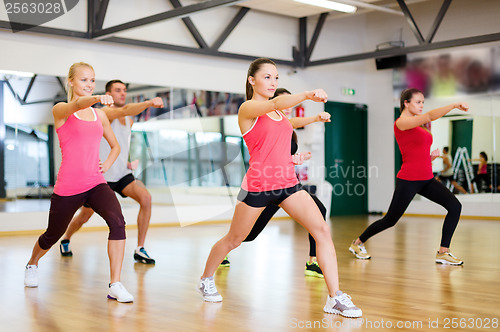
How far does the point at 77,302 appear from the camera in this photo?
3.64m

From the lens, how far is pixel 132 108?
4.30 m

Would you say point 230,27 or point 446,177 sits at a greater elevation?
point 230,27

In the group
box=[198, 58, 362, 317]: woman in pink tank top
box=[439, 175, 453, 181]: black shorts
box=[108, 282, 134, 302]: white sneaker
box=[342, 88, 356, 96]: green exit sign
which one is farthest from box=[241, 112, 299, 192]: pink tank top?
box=[342, 88, 356, 96]: green exit sign

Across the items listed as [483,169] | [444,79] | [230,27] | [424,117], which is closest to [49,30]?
[230,27]

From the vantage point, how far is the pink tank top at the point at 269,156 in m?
3.29

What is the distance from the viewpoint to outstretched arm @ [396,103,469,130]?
14.7ft

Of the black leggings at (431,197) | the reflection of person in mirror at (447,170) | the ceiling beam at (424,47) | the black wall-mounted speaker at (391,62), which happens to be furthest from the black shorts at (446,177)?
the black leggings at (431,197)

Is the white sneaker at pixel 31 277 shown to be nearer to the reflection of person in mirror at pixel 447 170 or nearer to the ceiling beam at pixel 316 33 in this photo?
the ceiling beam at pixel 316 33

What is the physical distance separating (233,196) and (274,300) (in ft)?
24.2

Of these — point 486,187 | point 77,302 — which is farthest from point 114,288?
point 486,187

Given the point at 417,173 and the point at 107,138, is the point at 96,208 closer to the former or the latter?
the point at 107,138

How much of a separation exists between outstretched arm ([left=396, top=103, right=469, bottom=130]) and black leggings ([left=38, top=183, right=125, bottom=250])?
95.6 inches

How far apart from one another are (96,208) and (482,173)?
9.20 meters

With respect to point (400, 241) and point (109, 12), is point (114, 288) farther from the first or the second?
point (109, 12)
